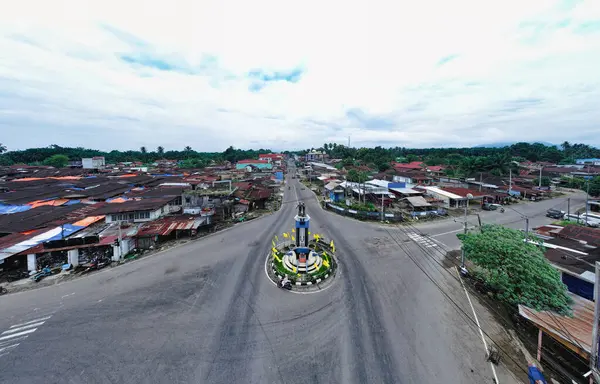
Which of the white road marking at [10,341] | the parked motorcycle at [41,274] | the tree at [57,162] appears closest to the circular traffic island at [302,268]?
the white road marking at [10,341]

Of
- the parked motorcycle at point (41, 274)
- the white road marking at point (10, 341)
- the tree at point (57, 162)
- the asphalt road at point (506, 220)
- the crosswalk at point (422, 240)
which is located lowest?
the white road marking at point (10, 341)

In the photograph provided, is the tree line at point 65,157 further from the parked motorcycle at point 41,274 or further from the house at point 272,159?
the parked motorcycle at point 41,274

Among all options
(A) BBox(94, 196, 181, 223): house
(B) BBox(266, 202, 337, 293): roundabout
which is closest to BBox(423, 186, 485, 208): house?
(B) BBox(266, 202, 337, 293): roundabout

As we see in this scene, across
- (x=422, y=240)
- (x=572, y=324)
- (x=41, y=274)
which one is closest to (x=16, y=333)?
(x=41, y=274)

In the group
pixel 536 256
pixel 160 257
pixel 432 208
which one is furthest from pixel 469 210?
pixel 160 257

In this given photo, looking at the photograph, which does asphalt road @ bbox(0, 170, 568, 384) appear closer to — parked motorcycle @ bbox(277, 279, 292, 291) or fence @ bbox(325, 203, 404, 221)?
parked motorcycle @ bbox(277, 279, 292, 291)

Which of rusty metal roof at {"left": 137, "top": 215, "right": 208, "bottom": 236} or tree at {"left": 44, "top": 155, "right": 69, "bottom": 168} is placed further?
tree at {"left": 44, "top": 155, "right": 69, "bottom": 168}

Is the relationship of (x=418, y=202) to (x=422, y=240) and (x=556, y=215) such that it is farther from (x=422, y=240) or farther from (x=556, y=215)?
(x=556, y=215)

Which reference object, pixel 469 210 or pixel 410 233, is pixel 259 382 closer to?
pixel 410 233
